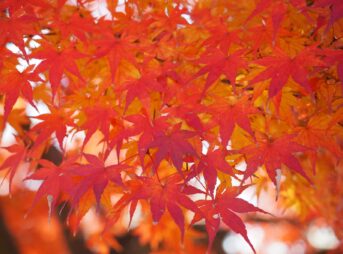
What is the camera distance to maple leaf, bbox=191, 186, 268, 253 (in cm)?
111

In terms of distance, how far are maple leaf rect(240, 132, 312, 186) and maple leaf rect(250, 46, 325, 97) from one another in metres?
0.13

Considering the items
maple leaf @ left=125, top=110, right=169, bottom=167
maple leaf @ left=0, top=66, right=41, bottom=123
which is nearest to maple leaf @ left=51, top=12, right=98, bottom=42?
maple leaf @ left=0, top=66, right=41, bottom=123

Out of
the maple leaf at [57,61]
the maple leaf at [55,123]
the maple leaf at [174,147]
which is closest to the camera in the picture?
the maple leaf at [174,147]

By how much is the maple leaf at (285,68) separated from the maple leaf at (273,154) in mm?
133

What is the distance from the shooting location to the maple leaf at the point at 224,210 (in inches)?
43.7

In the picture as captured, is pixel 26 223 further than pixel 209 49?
Yes

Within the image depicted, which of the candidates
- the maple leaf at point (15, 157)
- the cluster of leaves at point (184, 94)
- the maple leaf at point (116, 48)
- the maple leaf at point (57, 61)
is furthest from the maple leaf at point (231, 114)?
the maple leaf at point (15, 157)

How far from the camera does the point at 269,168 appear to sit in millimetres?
1078

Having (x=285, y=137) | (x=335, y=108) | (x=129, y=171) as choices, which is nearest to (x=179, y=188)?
(x=129, y=171)

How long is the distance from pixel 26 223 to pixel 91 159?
3.04 meters

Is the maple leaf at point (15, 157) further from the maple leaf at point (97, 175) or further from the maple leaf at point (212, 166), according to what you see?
the maple leaf at point (212, 166)

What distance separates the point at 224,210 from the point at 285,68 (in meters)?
0.38

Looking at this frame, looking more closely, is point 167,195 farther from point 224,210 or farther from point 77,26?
point 77,26

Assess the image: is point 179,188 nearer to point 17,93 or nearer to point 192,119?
point 192,119
